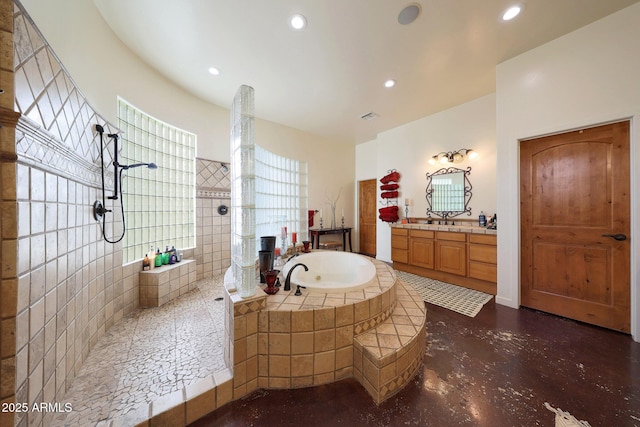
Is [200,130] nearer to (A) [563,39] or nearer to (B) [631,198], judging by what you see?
(A) [563,39]

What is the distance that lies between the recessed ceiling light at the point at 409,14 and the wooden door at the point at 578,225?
6.09 feet

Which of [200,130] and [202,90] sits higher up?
[202,90]

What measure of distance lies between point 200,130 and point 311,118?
1.85 metres

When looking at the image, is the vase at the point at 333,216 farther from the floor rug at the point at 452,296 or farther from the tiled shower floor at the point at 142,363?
the tiled shower floor at the point at 142,363

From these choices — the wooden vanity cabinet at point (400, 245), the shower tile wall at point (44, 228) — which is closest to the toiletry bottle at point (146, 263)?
the shower tile wall at point (44, 228)

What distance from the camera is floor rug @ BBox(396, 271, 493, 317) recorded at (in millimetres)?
→ 2287

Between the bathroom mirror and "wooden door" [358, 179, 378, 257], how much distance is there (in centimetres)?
135

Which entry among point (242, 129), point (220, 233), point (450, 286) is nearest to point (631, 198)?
point (450, 286)

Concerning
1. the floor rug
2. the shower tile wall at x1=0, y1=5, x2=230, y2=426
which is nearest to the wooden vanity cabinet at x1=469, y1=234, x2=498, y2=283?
the floor rug

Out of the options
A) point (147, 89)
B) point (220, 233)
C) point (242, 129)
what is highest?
point (147, 89)

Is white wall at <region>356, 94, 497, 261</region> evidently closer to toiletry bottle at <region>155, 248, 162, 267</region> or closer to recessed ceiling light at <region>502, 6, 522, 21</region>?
recessed ceiling light at <region>502, 6, 522, 21</region>

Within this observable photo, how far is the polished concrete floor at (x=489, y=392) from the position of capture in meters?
1.09

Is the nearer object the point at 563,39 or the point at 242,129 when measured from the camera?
the point at 242,129

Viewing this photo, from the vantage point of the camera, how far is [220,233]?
3203 millimetres
